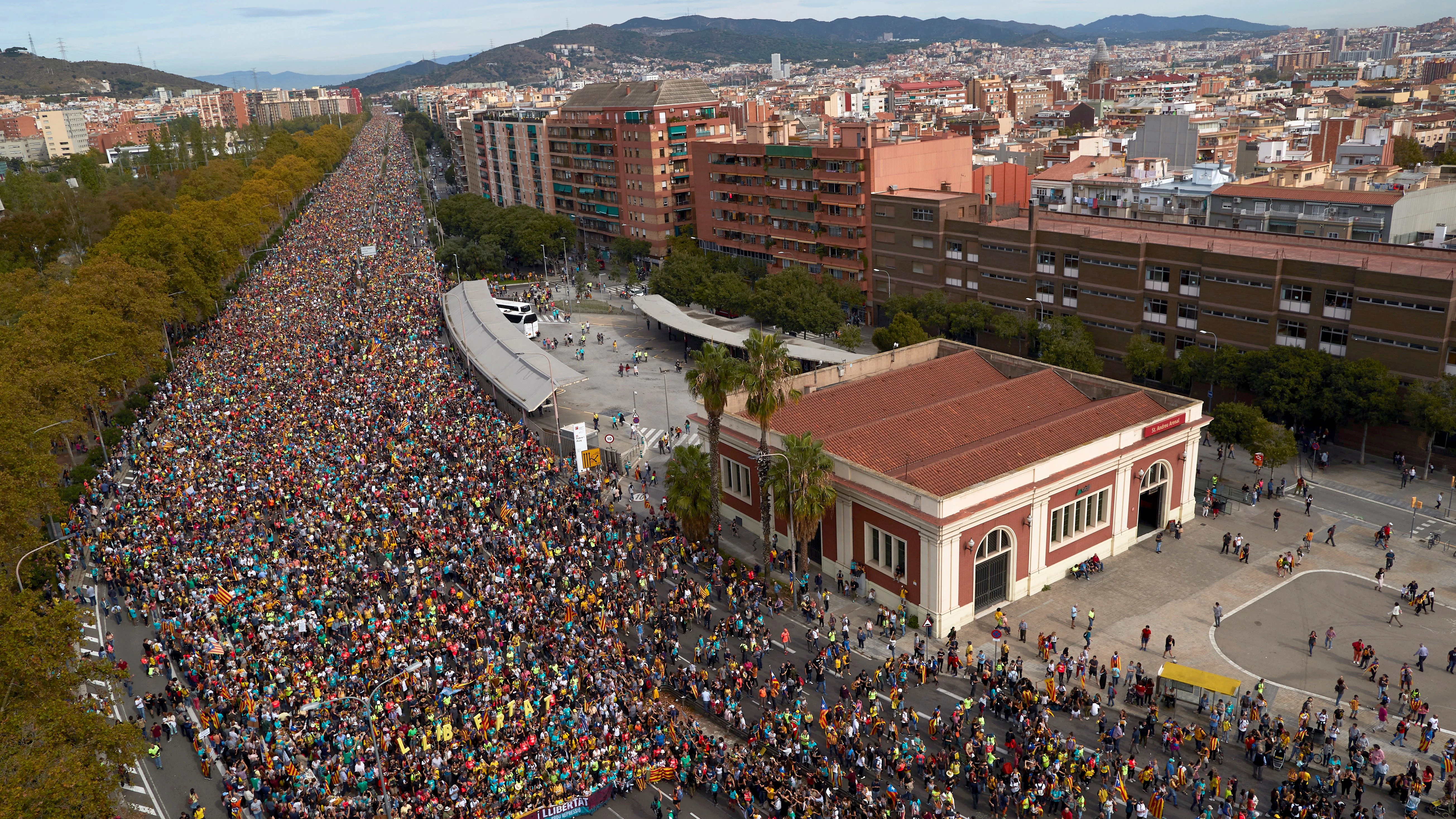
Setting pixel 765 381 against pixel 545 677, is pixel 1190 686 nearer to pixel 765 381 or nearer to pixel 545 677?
pixel 765 381

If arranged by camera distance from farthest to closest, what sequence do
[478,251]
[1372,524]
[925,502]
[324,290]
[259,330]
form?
[478,251]
[324,290]
[259,330]
[1372,524]
[925,502]

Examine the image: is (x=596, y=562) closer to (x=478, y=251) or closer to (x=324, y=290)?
(x=324, y=290)

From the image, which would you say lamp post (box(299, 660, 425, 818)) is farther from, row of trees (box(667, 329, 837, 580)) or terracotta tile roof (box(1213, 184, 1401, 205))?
terracotta tile roof (box(1213, 184, 1401, 205))

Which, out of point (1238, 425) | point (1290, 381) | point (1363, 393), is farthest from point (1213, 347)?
point (1238, 425)

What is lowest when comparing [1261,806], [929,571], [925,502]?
[1261,806]

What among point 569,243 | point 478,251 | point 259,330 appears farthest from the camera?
point 569,243

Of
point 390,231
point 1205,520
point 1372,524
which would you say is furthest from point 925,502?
point 390,231
